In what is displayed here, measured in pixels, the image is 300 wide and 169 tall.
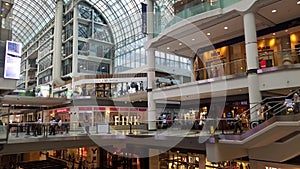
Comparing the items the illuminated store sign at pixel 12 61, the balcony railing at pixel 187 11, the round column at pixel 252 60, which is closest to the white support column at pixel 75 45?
the illuminated store sign at pixel 12 61

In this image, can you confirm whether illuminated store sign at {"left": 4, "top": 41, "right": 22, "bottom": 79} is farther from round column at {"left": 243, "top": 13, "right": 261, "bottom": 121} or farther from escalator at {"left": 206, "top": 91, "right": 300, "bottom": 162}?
round column at {"left": 243, "top": 13, "right": 261, "bottom": 121}

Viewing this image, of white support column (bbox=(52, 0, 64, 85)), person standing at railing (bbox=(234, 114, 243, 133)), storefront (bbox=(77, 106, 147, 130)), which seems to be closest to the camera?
person standing at railing (bbox=(234, 114, 243, 133))

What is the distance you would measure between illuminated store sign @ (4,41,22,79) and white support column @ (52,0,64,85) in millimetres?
24379

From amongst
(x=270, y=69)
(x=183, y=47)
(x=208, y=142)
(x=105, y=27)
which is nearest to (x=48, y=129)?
(x=208, y=142)

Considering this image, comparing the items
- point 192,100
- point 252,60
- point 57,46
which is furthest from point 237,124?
point 57,46

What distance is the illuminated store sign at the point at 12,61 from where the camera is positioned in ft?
52.6

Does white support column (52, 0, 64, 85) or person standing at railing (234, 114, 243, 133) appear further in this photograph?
white support column (52, 0, 64, 85)

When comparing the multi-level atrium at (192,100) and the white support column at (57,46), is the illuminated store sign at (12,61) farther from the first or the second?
the white support column at (57,46)

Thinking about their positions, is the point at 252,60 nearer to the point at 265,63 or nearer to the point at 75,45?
the point at 265,63

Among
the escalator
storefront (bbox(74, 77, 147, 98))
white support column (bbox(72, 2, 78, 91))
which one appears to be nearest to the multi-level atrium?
the escalator

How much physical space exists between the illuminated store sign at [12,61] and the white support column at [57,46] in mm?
24379

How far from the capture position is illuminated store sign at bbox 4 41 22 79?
16.0 m

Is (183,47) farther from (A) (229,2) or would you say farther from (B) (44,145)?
(B) (44,145)

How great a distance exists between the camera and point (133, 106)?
3316cm
